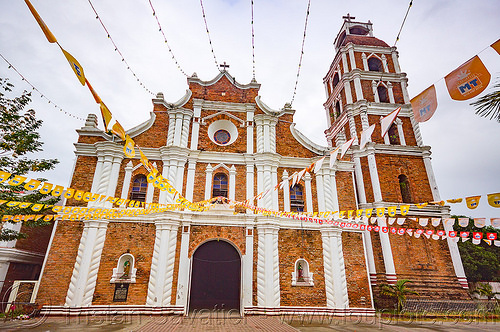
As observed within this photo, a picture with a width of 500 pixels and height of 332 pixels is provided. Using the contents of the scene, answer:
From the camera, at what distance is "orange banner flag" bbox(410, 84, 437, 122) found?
6449 millimetres

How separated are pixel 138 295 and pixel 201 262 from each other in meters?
2.80

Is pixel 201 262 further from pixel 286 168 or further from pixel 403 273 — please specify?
pixel 403 273

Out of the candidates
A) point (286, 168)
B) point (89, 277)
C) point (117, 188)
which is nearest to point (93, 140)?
point (117, 188)

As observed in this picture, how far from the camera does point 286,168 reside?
1439 cm

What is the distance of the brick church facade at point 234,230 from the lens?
1143cm

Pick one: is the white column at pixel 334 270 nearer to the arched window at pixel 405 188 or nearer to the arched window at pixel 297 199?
the arched window at pixel 297 199

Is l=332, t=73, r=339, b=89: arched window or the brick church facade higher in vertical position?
l=332, t=73, r=339, b=89: arched window

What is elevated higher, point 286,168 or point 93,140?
point 93,140

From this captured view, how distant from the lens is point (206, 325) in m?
9.71

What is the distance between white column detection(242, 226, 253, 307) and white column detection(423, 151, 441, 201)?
12.0 metres

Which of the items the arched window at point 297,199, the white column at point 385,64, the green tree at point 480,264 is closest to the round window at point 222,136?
the arched window at point 297,199

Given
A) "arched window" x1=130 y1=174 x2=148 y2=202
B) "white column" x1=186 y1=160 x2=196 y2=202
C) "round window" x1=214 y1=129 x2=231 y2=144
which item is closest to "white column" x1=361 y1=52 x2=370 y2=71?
"round window" x1=214 y1=129 x2=231 y2=144

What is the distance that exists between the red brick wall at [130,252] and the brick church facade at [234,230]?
42mm

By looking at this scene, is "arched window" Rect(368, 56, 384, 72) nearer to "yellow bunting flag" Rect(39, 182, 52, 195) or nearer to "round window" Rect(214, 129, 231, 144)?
"round window" Rect(214, 129, 231, 144)
